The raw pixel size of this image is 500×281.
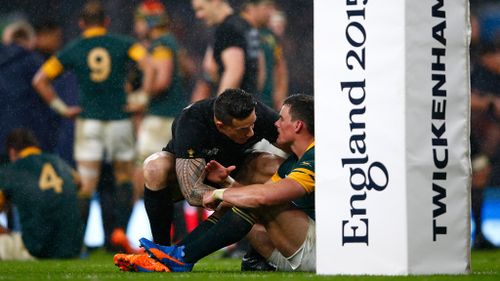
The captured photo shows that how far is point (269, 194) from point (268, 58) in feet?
13.3

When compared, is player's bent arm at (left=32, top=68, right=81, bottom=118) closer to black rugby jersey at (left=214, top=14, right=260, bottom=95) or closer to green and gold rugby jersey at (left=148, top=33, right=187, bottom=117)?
green and gold rugby jersey at (left=148, top=33, right=187, bottom=117)

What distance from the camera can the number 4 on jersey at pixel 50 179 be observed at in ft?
28.7

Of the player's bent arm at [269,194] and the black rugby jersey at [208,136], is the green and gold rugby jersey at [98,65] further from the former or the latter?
the player's bent arm at [269,194]

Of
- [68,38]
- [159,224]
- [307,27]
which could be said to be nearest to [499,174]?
[307,27]

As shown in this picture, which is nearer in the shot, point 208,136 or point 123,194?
point 208,136

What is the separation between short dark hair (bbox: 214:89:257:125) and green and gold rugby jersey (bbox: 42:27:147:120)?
3.61 meters

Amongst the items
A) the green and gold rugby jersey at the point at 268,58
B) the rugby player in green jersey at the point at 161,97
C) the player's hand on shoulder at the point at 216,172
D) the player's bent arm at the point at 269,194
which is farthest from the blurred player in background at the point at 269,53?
the player's bent arm at the point at 269,194

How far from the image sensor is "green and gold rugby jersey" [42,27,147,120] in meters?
9.54

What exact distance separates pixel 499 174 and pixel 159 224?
5056 mm

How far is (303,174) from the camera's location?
5.52 metres

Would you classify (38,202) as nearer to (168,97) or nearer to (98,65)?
(98,65)

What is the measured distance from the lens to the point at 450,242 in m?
5.12

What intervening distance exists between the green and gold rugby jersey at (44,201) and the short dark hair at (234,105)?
9.52 ft

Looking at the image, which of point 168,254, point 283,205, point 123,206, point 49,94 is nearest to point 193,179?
point 168,254
